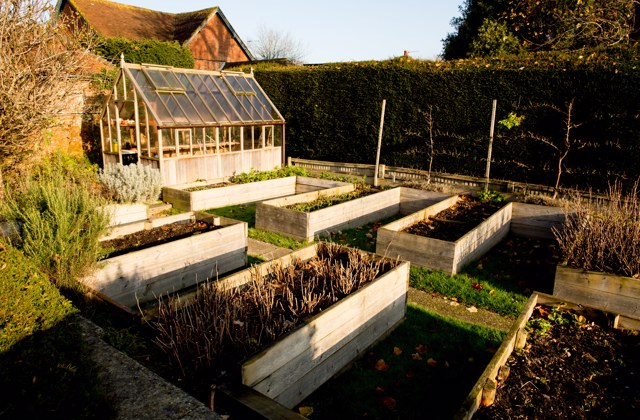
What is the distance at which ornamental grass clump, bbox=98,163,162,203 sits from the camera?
356 inches

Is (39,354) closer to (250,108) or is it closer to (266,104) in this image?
(250,108)

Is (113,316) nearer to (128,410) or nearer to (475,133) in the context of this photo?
(128,410)

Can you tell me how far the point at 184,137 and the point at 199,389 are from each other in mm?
10186

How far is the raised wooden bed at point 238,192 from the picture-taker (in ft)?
32.4

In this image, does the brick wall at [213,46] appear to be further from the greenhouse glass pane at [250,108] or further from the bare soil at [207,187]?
the bare soil at [207,187]

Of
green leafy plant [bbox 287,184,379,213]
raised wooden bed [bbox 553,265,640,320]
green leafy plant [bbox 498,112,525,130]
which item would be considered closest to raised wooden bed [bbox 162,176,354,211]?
green leafy plant [bbox 287,184,379,213]

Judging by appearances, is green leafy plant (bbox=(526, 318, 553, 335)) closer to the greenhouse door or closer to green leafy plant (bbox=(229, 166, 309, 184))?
green leafy plant (bbox=(229, 166, 309, 184))

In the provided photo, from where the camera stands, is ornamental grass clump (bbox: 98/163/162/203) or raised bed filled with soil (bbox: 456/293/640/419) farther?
ornamental grass clump (bbox: 98/163/162/203)

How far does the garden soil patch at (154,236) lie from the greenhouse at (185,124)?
15.8 ft

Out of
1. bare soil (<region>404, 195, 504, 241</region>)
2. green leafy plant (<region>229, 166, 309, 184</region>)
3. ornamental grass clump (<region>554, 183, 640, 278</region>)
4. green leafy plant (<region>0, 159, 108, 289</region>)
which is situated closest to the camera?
green leafy plant (<region>0, 159, 108, 289</region>)

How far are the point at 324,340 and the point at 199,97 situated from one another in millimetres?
10285

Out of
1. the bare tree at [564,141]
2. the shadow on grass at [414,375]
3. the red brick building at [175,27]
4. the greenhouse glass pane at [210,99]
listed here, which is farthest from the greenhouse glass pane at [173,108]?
the red brick building at [175,27]

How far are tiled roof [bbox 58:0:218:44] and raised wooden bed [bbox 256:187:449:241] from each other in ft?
63.0

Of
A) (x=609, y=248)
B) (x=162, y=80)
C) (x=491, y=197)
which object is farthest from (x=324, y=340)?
(x=162, y=80)
